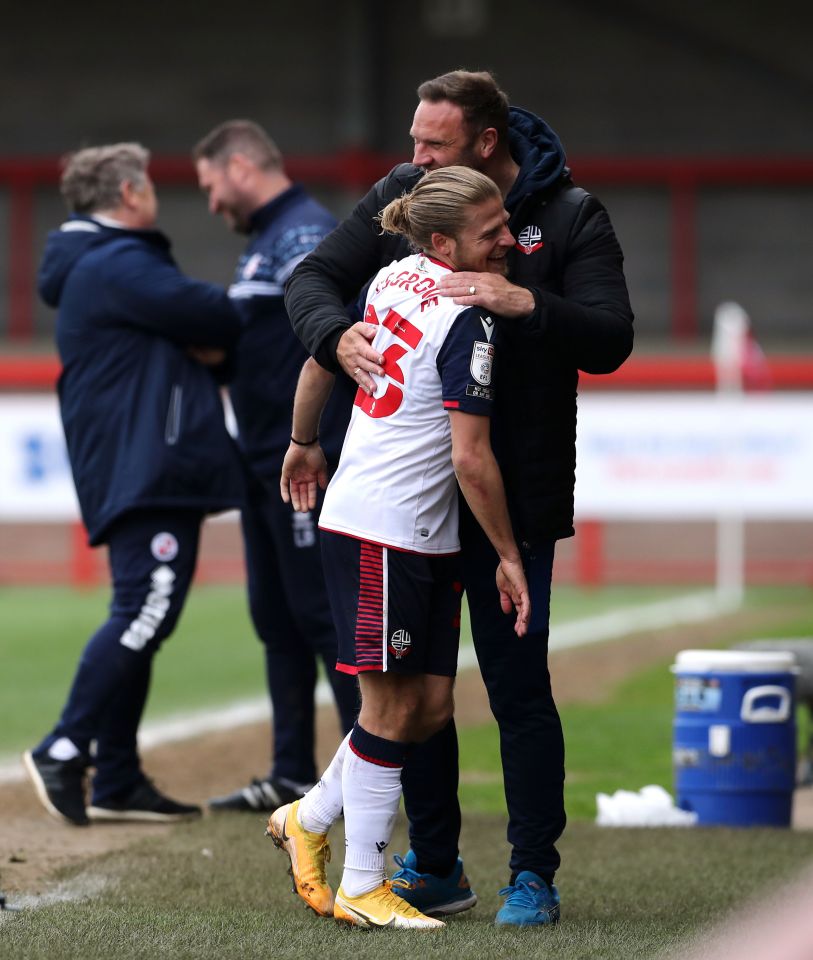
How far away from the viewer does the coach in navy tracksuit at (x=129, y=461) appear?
561 centimetres

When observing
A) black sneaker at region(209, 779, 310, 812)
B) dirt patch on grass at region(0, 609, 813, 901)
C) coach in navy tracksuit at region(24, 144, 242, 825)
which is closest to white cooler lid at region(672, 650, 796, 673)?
dirt patch on grass at region(0, 609, 813, 901)

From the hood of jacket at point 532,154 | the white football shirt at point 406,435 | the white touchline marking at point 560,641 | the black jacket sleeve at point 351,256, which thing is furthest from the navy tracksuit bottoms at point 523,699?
the white touchline marking at point 560,641

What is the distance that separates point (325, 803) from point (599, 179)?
71.6 ft

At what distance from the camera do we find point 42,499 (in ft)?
47.4

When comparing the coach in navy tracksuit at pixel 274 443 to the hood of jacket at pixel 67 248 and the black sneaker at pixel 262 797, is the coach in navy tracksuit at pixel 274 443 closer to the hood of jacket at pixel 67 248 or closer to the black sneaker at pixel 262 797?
the black sneaker at pixel 262 797

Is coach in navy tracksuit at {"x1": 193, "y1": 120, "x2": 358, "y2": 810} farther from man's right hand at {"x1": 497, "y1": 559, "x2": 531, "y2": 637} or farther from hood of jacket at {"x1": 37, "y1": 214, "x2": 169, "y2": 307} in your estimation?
man's right hand at {"x1": 497, "y1": 559, "x2": 531, "y2": 637}

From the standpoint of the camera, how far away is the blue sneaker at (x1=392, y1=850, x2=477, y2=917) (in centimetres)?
428

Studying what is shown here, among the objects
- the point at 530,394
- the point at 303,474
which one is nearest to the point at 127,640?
the point at 303,474

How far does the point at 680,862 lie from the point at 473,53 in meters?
21.3

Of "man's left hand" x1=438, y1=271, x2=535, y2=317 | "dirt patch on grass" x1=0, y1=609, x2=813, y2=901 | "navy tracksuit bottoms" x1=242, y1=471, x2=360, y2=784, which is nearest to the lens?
"man's left hand" x1=438, y1=271, x2=535, y2=317

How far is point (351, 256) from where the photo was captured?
14.3 feet

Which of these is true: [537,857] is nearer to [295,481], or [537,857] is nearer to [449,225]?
[295,481]

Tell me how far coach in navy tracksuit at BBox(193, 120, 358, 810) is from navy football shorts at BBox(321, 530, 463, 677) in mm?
1352

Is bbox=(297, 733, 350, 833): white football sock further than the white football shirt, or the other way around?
bbox=(297, 733, 350, 833): white football sock
